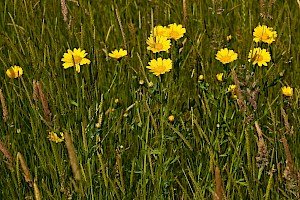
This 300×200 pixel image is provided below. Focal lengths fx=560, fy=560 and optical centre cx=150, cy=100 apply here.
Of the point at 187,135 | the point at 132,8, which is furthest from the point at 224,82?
the point at 132,8

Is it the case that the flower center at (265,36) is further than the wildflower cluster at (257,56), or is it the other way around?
the flower center at (265,36)

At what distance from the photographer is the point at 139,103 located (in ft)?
5.69

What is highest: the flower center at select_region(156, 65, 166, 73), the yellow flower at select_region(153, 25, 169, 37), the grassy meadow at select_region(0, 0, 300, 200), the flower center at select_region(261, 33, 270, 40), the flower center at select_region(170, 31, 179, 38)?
the yellow flower at select_region(153, 25, 169, 37)

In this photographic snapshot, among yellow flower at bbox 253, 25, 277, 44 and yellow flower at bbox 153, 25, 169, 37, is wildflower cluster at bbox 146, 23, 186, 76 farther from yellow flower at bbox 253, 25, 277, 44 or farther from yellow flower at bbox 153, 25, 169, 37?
yellow flower at bbox 253, 25, 277, 44

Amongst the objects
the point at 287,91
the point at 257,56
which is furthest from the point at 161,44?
the point at 287,91

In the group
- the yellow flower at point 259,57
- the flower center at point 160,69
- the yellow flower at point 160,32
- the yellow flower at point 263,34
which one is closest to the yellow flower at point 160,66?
the flower center at point 160,69

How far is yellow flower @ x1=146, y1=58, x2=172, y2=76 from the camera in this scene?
167 cm

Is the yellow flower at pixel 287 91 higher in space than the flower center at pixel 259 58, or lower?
lower

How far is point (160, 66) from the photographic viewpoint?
1.71 meters

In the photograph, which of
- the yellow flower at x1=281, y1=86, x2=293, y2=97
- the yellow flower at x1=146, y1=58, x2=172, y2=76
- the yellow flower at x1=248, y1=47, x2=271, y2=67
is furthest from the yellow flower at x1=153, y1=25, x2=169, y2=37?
the yellow flower at x1=281, y1=86, x2=293, y2=97

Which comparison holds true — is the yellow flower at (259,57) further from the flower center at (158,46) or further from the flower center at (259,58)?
the flower center at (158,46)

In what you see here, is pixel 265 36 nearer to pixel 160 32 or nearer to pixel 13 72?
pixel 160 32

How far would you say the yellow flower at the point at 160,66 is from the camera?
1.67 meters

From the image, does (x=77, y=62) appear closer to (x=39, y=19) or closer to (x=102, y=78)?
(x=102, y=78)
